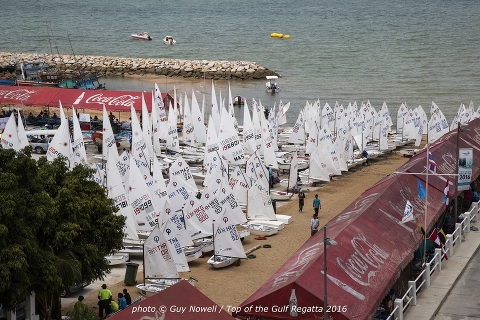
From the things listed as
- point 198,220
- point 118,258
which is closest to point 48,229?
point 118,258

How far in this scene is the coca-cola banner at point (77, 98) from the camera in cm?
5259

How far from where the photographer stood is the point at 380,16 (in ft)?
519

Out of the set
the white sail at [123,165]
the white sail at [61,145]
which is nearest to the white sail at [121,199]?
the white sail at [123,165]

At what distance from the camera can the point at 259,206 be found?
33.8m

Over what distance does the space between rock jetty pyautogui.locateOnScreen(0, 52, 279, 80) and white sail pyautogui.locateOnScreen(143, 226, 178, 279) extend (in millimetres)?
56627

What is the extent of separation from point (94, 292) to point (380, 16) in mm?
138474

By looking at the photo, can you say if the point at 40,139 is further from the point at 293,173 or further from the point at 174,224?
the point at 174,224

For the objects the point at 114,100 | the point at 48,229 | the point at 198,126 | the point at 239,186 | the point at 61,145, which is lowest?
the point at 239,186

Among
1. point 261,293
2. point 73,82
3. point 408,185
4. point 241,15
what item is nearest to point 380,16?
point 241,15

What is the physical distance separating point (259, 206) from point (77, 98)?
75.8 feet

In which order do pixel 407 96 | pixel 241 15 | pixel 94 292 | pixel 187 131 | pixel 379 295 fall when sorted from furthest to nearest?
pixel 241 15, pixel 407 96, pixel 187 131, pixel 94 292, pixel 379 295

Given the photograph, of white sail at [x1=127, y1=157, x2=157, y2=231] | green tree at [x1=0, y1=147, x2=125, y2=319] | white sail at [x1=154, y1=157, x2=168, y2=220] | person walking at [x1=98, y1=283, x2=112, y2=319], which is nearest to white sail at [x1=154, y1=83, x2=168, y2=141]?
white sail at [x1=154, y1=157, x2=168, y2=220]

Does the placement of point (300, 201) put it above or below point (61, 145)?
below

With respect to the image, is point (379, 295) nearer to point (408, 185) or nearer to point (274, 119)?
point (408, 185)
